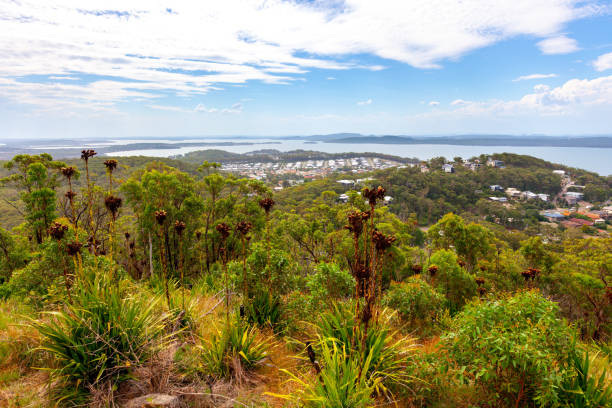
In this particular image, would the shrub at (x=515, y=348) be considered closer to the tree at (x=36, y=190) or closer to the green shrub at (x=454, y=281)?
the green shrub at (x=454, y=281)

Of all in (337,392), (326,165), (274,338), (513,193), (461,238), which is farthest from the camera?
(326,165)

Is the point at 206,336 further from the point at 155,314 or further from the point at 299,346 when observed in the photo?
the point at 299,346

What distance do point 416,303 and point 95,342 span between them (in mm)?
4972

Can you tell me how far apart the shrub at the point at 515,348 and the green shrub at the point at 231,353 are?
95.0 inches

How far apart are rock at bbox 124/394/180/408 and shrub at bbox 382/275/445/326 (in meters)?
3.77

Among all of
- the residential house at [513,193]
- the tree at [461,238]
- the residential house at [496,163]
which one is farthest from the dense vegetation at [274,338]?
the residential house at [496,163]

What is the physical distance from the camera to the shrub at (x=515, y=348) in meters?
2.58

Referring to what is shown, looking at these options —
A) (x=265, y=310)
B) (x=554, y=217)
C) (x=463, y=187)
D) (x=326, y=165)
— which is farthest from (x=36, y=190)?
(x=326, y=165)

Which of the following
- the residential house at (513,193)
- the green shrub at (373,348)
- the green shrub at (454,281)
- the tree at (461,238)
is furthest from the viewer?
the residential house at (513,193)

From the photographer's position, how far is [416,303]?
5.62 m

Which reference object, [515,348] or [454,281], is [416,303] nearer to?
[515,348]

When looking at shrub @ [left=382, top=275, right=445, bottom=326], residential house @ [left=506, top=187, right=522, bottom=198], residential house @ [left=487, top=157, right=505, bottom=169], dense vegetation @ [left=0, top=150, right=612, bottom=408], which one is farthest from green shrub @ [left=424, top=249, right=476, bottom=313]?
residential house @ [left=487, top=157, right=505, bottom=169]

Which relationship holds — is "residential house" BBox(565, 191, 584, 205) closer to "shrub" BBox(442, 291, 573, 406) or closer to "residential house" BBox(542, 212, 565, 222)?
"residential house" BBox(542, 212, 565, 222)

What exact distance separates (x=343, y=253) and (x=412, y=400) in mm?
9112
